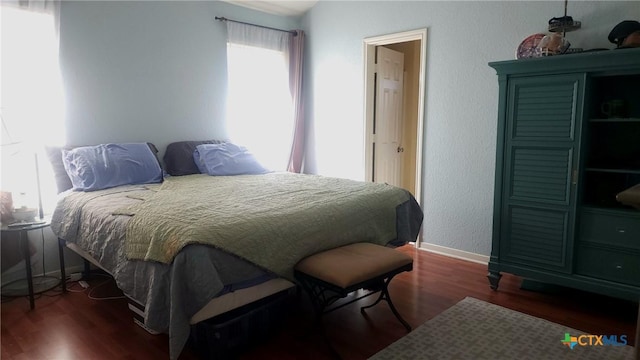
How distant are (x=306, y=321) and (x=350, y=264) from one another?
25.3 inches

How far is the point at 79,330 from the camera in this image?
2451mm

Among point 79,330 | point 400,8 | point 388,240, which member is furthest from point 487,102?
point 79,330

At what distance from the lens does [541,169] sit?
9.17 ft

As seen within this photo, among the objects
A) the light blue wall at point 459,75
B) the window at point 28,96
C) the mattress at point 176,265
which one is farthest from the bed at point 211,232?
the light blue wall at point 459,75

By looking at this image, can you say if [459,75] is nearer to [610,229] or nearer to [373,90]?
[373,90]

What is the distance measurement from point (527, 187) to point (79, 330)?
2.98 m

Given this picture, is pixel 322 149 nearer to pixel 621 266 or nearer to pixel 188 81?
pixel 188 81

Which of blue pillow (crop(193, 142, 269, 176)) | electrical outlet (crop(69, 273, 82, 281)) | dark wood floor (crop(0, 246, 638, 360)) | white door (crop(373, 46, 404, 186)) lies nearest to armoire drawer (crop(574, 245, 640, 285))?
dark wood floor (crop(0, 246, 638, 360))

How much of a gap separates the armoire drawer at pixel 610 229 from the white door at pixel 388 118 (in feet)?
7.12

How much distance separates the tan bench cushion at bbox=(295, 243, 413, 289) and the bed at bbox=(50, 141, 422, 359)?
0.08 m

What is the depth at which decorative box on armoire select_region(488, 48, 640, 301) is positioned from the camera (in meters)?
2.56

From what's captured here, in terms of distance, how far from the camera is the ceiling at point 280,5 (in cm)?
437

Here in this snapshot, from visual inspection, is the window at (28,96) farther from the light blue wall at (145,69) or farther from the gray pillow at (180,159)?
the gray pillow at (180,159)

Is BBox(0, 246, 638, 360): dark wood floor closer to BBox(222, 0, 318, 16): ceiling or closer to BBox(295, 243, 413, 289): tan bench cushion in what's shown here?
BBox(295, 243, 413, 289): tan bench cushion
